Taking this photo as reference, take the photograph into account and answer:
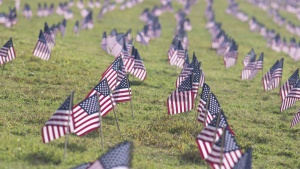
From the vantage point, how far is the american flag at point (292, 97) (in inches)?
1123

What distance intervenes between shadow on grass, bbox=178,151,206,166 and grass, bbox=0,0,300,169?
26 mm

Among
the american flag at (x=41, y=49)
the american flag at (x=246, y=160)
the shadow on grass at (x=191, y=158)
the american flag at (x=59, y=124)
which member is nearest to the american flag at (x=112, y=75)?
the shadow on grass at (x=191, y=158)

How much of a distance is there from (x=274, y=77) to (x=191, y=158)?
1597cm

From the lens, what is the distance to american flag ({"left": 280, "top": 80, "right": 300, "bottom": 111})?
93.6 feet

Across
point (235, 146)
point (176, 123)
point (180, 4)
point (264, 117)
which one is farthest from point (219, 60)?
point (180, 4)

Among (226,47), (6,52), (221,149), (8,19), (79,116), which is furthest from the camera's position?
(8,19)

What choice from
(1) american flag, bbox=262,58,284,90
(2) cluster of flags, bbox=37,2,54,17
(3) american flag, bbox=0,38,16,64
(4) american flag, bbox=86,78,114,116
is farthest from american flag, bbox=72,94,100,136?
(2) cluster of flags, bbox=37,2,54,17

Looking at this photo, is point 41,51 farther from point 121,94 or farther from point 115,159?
point 115,159

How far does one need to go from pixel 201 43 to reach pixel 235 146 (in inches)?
2065

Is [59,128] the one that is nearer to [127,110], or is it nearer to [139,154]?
[139,154]

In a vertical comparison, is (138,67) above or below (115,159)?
above

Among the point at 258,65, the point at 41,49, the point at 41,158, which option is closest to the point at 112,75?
the point at 41,158

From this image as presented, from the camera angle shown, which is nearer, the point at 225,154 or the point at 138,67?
the point at 225,154

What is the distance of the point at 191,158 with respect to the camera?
20672mm
